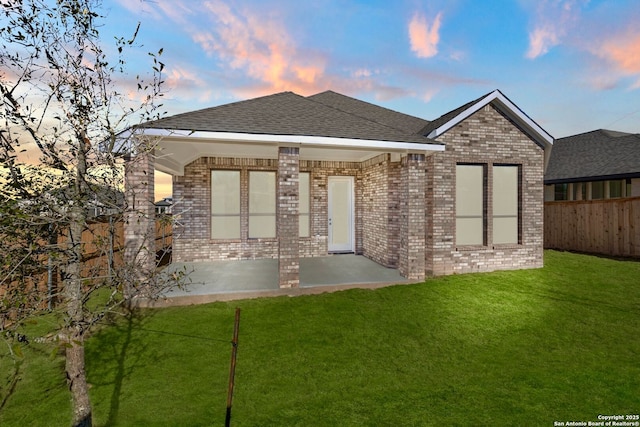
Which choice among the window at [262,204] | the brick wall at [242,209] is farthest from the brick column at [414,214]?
the window at [262,204]

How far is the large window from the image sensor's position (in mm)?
9555

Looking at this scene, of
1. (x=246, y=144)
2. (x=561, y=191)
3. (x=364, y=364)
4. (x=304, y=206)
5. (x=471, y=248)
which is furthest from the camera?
(x=561, y=191)

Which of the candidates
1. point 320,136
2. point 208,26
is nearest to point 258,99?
point 208,26

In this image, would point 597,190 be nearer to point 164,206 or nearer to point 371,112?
point 371,112

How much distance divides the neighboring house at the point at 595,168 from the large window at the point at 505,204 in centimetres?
790

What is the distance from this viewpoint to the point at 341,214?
11.7 metres

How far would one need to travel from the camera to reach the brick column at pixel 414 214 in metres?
8.01

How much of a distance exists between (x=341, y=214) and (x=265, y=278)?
4470 mm

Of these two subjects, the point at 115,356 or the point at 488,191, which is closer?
the point at 115,356

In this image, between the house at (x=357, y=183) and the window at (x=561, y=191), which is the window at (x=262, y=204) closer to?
the house at (x=357, y=183)

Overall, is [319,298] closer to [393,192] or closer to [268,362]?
[268,362]

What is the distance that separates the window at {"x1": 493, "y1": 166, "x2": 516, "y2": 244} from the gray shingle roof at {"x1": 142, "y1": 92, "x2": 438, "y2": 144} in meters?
3.12

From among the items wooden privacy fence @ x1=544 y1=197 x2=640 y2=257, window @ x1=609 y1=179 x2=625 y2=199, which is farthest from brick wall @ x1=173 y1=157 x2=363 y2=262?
window @ x1=609 y1=179 x2=625 y2=199

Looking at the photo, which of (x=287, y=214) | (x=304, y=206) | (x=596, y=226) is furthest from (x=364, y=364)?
(x=596, y=226)
